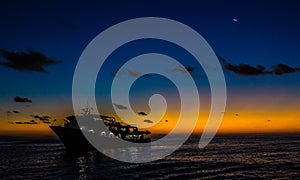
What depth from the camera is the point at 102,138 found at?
110188 millimetres

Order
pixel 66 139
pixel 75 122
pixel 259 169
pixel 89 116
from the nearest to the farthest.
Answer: pixel 259 169 < pixel 66 139 < pixel 75 122 < pixel 89 116

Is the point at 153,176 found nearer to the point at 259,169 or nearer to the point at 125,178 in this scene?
the point at 125,178

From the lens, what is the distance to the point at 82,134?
96062 millimetres

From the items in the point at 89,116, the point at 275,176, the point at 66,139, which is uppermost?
the point at 89,116

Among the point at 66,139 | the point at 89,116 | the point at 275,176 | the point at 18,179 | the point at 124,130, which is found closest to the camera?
the point at 275,176

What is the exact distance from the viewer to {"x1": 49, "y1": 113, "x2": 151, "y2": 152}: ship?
308 feet

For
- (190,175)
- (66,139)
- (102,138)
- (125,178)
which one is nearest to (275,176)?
(190,175)

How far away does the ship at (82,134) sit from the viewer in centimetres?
9394

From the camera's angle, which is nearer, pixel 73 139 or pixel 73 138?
pixel 73 138

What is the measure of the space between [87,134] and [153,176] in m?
56.6

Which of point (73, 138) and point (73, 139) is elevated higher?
point (73, 138)

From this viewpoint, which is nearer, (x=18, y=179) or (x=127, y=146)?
(x=18, y=179)

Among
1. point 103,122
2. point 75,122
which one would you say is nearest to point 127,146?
point 103,122

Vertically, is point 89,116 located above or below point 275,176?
above
